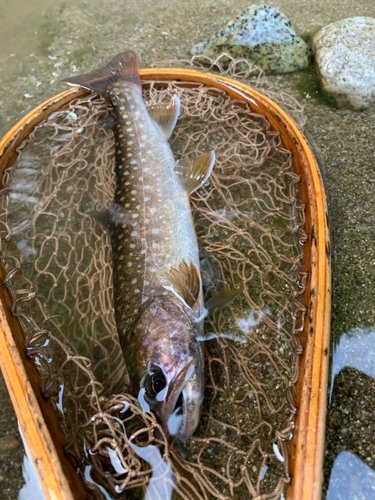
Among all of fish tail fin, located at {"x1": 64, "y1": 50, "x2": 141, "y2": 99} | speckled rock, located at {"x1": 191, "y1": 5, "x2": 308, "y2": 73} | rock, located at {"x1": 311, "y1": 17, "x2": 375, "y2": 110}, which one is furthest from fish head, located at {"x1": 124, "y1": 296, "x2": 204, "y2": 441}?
speckled rock, located at {"x1": 191, "y1": 5, "x2": 308, "y2": 73}

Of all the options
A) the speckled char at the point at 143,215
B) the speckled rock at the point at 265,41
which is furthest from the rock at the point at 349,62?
the speckled char at the point at 143,215

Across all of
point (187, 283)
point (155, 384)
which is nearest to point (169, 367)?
point (155, 384)

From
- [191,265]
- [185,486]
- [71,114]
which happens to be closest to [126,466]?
[185,486]

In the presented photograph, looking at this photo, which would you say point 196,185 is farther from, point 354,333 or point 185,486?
point 185,486

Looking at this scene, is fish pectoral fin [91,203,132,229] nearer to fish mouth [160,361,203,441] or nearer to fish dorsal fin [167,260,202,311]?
fish dorsal fin [167,260,202,311]

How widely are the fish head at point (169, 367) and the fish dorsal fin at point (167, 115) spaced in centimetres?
178

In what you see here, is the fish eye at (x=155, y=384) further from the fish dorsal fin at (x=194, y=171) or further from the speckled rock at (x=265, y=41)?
the speckled rock at (x=265, y=41)

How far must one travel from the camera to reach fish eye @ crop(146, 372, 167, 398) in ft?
6.27

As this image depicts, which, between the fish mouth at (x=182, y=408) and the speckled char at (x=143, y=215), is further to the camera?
the speckled char at (x=143, y=215)

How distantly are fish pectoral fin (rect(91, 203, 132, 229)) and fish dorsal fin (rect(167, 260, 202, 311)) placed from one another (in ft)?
1.84

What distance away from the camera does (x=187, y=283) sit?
227cm

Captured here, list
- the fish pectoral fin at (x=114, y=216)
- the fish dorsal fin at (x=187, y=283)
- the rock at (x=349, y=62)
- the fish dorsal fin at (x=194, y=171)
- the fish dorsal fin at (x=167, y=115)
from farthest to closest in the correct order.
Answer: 1. the rock at (x=349, y=62)
2. the fish dorsal fin at (x=167, y=115)
3. the fish dorsal fin at (x=194, y=171)
4. the fish pectoral fin at (x=114, y=216)
5. the fish dorsal fin at (x=187, y=283)

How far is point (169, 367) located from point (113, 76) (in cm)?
287

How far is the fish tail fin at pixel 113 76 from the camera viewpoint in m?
3.44
